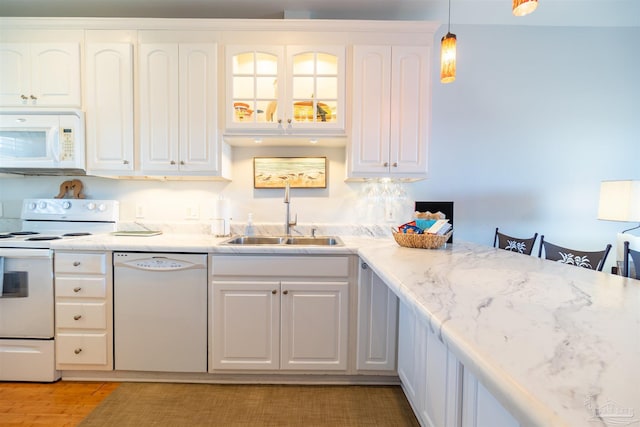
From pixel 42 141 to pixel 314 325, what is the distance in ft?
7.88

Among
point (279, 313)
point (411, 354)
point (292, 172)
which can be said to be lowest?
point (411, 354)

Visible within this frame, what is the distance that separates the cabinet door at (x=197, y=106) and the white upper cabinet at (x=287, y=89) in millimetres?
131

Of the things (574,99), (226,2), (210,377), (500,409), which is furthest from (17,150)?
(574,99)

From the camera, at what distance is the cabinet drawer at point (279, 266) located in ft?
5.83

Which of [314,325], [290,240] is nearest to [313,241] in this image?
[290,240]

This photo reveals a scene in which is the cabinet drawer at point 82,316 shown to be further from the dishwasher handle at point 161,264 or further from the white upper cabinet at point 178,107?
the white upper cabinet at point 178,107

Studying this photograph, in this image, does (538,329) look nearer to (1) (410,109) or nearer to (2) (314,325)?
(2) (314,325)

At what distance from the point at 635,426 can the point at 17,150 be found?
3.22 metres

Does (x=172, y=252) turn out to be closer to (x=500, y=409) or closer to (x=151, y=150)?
(x=151, y=150)

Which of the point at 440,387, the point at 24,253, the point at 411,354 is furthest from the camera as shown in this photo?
the point at 24,253

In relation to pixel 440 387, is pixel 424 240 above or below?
above

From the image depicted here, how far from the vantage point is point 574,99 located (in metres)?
2.40

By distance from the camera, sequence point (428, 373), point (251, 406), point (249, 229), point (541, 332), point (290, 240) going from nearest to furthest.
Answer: point (541, 332) < point (428, 373) < point (251, 406) < point (290, 240) < point (249, 229)

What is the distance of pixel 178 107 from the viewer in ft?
6.64
